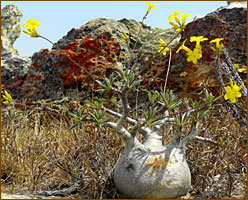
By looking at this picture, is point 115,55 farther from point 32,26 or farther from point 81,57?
point 32,26

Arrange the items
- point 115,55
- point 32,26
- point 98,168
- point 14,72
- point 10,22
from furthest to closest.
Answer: point 10,22
point 14,72
point 115,55
point 98,168
point 32,26

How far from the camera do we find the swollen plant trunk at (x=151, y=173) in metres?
1.84

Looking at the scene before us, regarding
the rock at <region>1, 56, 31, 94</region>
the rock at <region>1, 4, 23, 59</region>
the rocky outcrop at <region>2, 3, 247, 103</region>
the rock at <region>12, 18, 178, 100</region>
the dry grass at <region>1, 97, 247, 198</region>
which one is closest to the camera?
the dry grass at <region>1, 97, 247, 198</region>

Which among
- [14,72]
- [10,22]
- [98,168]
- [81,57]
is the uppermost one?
[10,22]

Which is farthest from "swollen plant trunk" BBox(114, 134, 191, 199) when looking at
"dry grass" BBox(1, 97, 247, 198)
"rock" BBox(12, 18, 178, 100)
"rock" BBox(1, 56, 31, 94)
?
"rock" BBox(1, 56, 31, 94)

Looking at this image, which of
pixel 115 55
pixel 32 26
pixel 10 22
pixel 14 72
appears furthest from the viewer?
pixel 10 22

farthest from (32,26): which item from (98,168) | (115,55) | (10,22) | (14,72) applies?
(10,22)

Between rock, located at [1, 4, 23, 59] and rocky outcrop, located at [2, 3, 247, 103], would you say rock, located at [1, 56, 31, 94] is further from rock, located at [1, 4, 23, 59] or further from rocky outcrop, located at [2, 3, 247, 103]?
rock, located at [1, 4, 23, 59]

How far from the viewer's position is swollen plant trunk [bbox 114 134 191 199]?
184cm

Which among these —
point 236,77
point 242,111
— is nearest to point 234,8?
point 236,77

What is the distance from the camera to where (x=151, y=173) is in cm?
185

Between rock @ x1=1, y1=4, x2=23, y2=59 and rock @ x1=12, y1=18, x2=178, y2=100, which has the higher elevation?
rock @ x1=1, y1=4, x2=23, y2=59

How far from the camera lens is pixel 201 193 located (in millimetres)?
2131

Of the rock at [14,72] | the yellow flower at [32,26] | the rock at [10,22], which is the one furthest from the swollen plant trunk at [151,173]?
the rock at [10,22]
